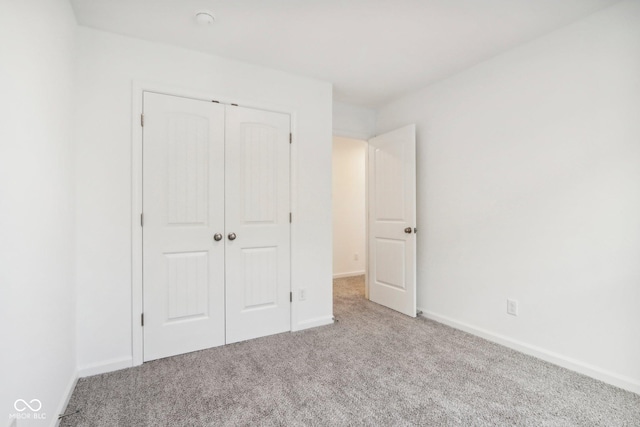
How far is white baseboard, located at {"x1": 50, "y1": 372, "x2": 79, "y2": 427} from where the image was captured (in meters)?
1.58

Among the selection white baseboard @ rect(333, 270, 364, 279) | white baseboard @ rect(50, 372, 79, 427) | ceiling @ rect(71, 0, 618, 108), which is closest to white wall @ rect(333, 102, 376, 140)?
ceiling @ rect(71, 0, 618, 108)

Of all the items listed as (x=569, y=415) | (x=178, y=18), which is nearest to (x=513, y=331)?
(x=569, y=415)

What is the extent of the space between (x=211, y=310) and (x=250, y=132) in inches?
61.4

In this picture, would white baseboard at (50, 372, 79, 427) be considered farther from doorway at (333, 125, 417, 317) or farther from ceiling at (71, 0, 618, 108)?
doorway at (333, 125, 417, 317)

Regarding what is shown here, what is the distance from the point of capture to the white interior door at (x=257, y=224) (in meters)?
2.64

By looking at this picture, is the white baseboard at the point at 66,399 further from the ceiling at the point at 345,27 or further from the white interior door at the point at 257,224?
the ceiling at the point at 345,27

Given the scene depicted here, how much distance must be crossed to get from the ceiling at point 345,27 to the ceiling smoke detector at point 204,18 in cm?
4

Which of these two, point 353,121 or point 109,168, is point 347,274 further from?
point 109,168

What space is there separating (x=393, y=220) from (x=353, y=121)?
134cm

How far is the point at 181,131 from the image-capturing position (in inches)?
96.3

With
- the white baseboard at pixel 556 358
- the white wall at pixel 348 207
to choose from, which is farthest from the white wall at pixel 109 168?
the white wall at pixel 348 207

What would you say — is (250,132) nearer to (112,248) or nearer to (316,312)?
(112,248)

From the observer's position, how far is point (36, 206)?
1.39 meters

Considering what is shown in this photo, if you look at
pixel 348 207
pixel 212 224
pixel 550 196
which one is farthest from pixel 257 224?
pixel 348 207
